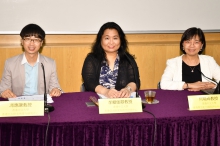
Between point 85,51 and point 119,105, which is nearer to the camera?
point 119,105

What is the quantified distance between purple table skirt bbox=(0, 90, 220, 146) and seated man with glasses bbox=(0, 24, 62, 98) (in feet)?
2.31

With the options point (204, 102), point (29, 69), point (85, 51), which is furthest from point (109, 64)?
point (204, 102)

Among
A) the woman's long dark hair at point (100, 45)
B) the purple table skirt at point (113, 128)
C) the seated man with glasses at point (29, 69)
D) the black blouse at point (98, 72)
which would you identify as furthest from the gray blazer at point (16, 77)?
the purple table skirt at point (113, 128)

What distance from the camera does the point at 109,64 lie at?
267 cm

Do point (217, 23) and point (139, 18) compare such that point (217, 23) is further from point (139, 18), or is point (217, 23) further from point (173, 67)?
point (173, 67)

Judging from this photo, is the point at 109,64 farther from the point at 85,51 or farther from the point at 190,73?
the point at 85,51

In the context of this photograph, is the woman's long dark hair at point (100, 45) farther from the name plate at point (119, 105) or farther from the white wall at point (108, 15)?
the name plate at point (119, 105)

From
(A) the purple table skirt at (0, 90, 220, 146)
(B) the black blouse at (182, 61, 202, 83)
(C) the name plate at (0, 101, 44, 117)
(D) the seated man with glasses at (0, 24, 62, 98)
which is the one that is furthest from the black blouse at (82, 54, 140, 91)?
(C) the name plate at (0, 101, 44, 117)

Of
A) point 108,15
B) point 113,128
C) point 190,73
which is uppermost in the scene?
point 108,15

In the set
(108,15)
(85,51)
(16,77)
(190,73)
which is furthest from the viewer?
(85,51)

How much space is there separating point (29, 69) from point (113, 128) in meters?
1.09

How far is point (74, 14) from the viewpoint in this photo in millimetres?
3322

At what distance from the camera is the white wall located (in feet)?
10.6

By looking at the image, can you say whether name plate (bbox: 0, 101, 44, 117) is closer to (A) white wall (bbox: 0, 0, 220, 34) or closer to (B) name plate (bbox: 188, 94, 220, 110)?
(B) name plate (bbox: 188, 94, 220, 110)
